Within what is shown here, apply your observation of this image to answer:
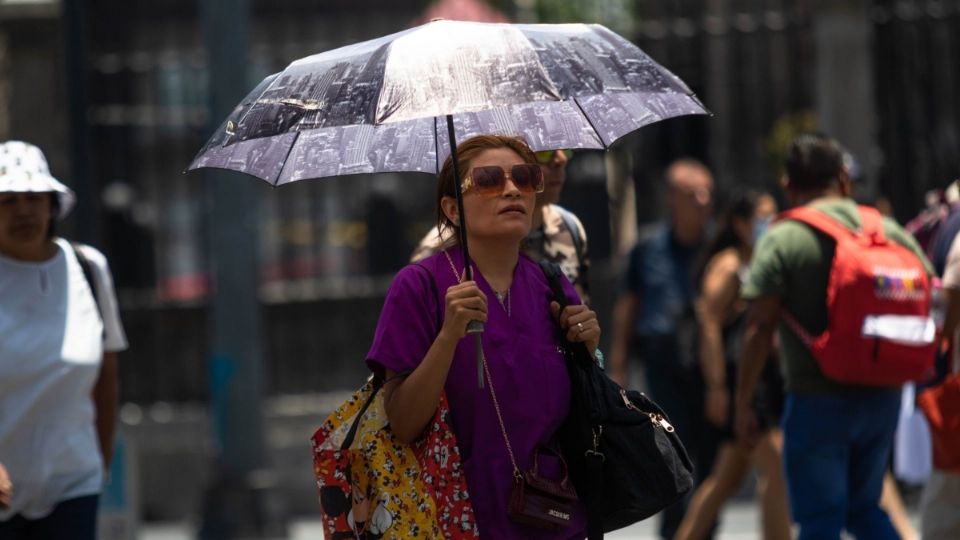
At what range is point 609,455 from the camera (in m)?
4.23

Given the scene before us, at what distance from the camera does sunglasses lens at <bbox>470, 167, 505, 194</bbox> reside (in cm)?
418

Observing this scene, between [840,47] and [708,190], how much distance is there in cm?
Answer: 296

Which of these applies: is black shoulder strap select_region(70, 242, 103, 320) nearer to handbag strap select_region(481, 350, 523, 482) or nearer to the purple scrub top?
the purple scrub top

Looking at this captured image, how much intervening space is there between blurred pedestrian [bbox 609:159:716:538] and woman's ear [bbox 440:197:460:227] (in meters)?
4.48

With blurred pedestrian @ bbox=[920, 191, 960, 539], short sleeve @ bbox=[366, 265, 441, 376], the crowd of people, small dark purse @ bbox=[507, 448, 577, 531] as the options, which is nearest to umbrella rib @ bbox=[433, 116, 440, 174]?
the crowd of people

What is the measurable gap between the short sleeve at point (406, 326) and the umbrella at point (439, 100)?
134mm

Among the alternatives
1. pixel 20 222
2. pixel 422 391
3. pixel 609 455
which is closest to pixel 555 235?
pixel 609 455

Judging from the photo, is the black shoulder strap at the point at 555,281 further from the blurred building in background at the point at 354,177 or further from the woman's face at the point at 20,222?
the blurred building in background at the point at 354,177

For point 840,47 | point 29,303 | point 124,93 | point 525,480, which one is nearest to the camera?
point 525,480

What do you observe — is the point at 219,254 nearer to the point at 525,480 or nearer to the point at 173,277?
the point at 173,277

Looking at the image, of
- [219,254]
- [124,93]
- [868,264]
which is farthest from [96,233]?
[868,264]

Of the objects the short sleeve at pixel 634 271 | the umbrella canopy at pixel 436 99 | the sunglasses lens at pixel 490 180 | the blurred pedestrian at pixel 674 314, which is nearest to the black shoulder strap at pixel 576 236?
the umbrella canopy at pixel 436 99

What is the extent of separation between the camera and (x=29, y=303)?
5.56 meters

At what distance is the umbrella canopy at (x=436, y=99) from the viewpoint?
4.08 meters
